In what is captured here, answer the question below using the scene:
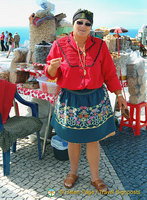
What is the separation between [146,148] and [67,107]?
177 centimetres

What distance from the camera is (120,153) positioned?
3.37m

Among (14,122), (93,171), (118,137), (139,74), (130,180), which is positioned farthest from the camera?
(118,137)

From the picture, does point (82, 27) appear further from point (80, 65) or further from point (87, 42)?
point (80, 65)

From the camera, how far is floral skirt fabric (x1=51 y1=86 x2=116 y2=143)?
7.34ft

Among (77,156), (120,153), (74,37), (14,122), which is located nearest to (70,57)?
(74,37)

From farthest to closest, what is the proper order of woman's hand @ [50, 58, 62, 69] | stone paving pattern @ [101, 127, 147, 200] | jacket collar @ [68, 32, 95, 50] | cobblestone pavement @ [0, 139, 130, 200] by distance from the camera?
stone paving pattern @ [101, 127, 147, 200] → cobblestone pavement @ [0, 139, 130, 200] → jacket collar @ [68, 32, 95, 50] → woman's hand @ [50, 58, 62, 69]

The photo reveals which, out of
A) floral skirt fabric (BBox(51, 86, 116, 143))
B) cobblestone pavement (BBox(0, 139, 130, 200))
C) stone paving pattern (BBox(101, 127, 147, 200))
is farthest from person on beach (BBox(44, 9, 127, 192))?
stone paving pattern (BBox(101, 127, 147, 200))

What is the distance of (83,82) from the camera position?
2.15 metres

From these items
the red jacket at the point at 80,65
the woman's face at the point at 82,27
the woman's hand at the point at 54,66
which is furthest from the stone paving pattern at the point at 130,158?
the woman's face at the point at 82,27

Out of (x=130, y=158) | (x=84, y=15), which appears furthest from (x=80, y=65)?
(x=130, y=158)

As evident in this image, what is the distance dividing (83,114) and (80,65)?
46 cm

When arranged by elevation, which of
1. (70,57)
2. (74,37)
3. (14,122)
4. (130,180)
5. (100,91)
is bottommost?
(130,180)

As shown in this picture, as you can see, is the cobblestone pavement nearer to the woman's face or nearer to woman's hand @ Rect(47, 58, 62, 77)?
woman's hand @ Rect(47, 58, 62, 77)

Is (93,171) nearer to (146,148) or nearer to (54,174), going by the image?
(54,174)
